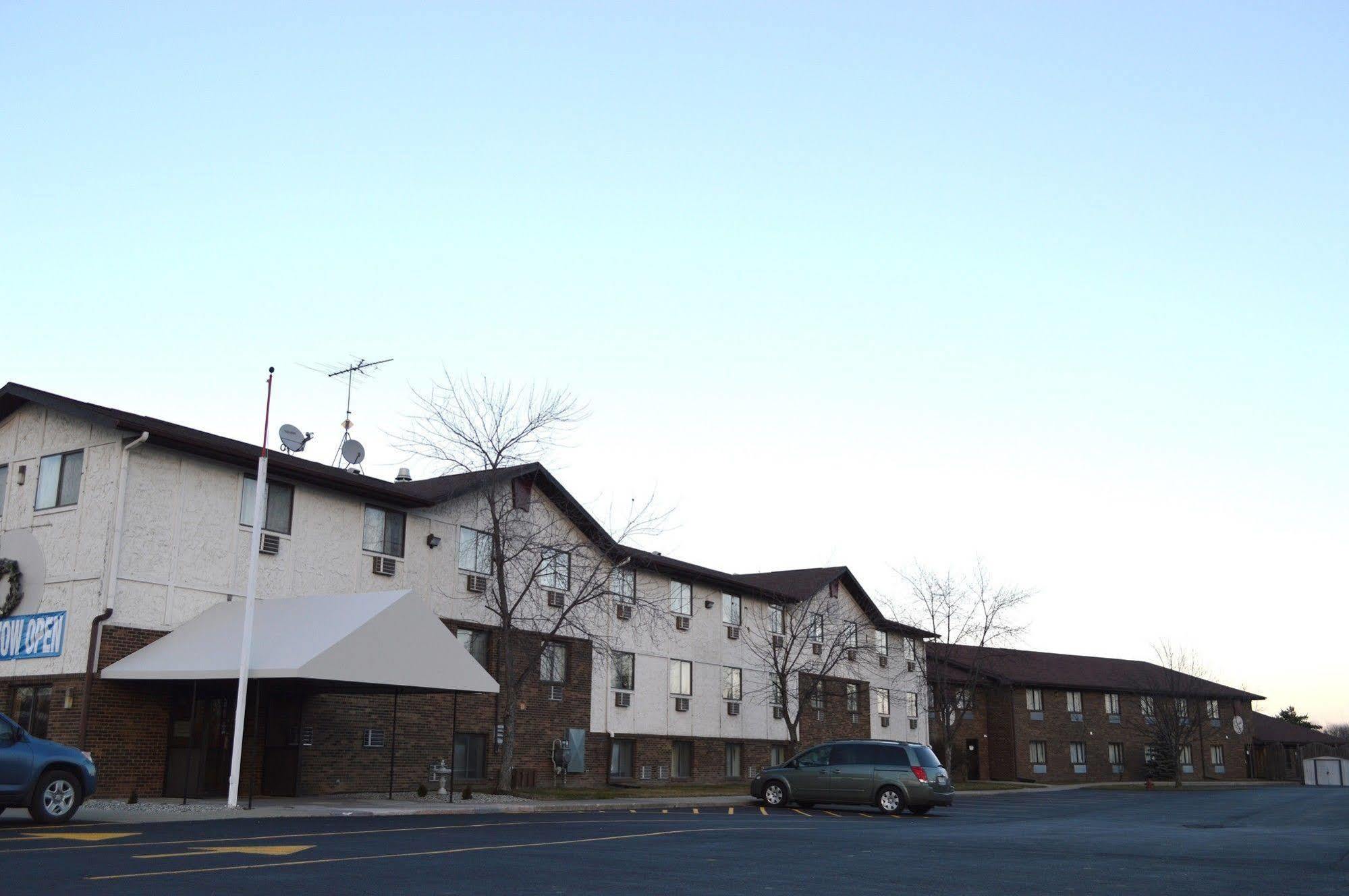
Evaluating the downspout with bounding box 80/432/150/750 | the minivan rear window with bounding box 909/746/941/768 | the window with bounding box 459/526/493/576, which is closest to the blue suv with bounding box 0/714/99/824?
the downspout with bounding box 80/432/150/750

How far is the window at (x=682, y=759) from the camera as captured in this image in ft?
132

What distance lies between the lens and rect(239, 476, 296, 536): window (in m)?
26.0

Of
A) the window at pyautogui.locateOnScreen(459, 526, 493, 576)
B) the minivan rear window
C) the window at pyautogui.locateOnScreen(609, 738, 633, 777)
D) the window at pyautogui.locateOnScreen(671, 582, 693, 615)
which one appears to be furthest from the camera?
the window at pyautogui.locateOnScreen(671, 582, 693, 615)

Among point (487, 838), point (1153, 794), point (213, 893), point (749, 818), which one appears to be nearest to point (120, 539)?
point (487, 838)

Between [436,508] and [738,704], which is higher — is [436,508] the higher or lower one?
the higher one

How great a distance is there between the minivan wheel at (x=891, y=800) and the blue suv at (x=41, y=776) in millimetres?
16839

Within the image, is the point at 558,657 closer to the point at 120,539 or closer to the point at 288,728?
the point at 288,728

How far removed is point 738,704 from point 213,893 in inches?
1391

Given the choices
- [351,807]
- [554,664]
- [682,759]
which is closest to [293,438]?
[351,807]

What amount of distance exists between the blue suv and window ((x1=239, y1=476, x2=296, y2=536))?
31.2 feet

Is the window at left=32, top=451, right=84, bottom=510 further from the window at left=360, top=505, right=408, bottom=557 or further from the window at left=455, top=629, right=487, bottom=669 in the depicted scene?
the window at left=455, top=629, right=487, bottom=669

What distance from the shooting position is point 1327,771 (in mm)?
79188

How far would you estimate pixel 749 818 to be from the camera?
23.0 metres

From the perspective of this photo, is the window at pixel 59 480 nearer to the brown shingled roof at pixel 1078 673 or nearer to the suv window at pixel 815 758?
the suv window at pixel 815 758
